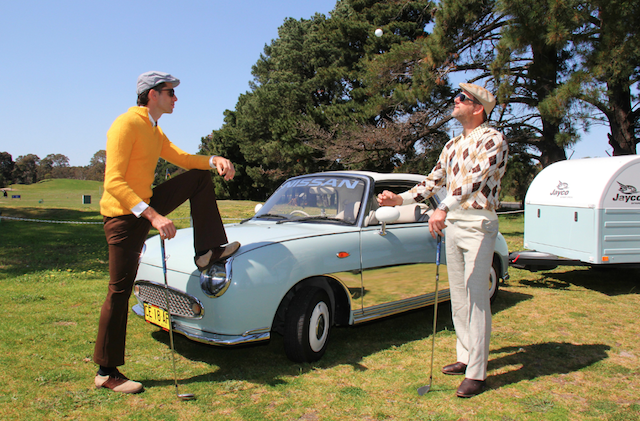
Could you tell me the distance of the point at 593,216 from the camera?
6594mm

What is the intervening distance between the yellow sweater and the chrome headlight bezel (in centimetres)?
69

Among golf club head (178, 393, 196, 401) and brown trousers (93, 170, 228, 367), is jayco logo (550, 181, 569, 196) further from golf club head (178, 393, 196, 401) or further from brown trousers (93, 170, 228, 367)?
golf club head (178, 393, 196, 401)

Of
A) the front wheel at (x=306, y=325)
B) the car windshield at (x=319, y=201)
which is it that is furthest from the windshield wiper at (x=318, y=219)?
the front wheel at (x=306, y=325)

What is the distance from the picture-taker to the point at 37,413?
2.89 meters

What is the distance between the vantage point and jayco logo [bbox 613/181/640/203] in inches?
261

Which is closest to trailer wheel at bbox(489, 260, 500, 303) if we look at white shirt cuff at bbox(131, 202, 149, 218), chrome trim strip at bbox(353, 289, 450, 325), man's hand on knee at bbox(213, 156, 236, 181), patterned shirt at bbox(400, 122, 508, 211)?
chrome trim strip at bbox(353, 289, 450, 325)

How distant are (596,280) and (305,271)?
658 cm

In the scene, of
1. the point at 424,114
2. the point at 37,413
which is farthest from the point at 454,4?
the point at 37,413

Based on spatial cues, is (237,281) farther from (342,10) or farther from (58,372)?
(342,10)

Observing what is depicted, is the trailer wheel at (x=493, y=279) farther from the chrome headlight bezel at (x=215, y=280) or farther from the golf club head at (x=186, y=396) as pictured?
the golf club head at (x=186, y=396)

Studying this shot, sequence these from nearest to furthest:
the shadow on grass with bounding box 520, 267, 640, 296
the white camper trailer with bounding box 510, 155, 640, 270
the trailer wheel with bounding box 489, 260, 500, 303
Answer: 1. the trailer wheel with bounding box 489, 260, 500, 303
2. the white camper trailer with bounding box 510, 155, 640, 270
3. the shadow on grass with bounding box 520, 267, 640, 296

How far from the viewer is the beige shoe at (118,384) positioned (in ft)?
10.6

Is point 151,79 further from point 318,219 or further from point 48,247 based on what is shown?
point 48,247

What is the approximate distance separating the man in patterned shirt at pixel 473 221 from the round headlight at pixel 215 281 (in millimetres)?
1533
